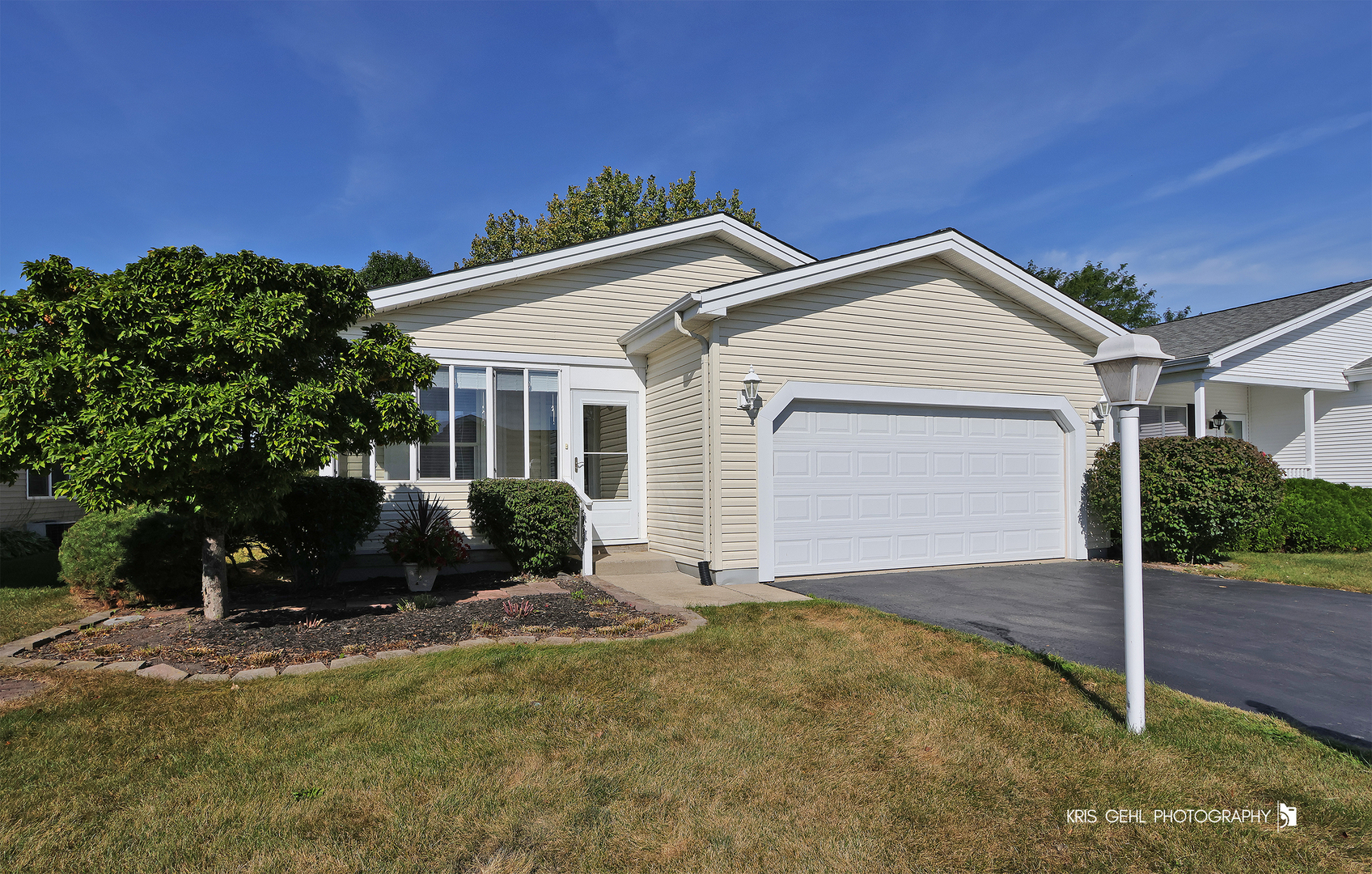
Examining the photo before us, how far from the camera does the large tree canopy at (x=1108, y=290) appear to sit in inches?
1394

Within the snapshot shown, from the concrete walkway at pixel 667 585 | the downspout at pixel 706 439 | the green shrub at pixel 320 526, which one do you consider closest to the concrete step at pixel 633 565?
the concrete walkway at pixel 667 585

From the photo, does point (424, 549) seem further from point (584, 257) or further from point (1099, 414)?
point (1099, 414)

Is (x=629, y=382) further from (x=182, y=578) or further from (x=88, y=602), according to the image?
(x=88, y=602)

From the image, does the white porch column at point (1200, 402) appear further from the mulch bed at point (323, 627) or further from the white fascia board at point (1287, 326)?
the mulch bed at point (323, 627)

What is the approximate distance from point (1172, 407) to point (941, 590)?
11556 mm

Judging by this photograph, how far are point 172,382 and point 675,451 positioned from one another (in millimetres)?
5909

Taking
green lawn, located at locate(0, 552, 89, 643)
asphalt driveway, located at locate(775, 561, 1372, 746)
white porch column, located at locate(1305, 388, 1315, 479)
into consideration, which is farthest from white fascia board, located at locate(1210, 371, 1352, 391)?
green lawn, located at locate(0, 552, 89, 643)

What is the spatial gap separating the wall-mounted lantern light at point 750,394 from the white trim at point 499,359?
2623 mm

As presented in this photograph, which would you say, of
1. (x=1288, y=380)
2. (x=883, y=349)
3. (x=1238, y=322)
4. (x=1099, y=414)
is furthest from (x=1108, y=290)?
(x=883, y=349)

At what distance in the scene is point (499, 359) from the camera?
34.7ft

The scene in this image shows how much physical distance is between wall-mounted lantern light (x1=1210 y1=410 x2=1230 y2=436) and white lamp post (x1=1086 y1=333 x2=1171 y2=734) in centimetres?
1605

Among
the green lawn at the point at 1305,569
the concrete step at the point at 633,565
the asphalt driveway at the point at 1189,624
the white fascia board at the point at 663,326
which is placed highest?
the white fascia board at the point at 663,326

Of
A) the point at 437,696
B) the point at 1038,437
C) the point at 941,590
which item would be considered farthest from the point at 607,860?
the point at 1038,437

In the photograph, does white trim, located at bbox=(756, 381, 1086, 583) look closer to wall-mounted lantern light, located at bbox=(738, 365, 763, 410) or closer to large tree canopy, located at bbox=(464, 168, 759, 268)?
wall-mounted lantern light, located at bbox=(738, 365, 763, 410)
